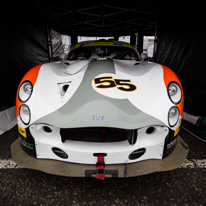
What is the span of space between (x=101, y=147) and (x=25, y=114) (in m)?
0.65

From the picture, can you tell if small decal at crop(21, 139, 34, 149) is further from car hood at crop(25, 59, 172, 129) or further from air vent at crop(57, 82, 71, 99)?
air vent at crop(57, 82, 71, 99)

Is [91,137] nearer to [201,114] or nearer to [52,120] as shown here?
[52,120]

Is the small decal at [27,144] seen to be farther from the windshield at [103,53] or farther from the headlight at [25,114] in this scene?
the windshield at [103,53]

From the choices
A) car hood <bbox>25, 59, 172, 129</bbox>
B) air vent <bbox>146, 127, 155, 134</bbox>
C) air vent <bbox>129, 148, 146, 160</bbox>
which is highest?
car hood <bbox>25, 59, 172, 129</bbox>

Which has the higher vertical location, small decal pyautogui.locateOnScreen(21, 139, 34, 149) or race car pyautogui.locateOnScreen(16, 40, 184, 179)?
race car pyautogui.locateOnScreen(16, 40, 184, 179)

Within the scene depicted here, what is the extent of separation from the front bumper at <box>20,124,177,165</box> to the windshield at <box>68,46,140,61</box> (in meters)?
1.78

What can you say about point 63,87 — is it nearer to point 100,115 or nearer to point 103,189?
point 100,115

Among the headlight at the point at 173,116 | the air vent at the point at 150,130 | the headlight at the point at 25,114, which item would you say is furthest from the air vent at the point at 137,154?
the headlight at the point at 25,114

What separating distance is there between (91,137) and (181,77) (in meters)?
2.51

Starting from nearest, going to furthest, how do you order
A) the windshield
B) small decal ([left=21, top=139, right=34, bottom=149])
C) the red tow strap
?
the red tow strap < small decal ([left=21, top=139, right=34, bottom=149]) < the windshield

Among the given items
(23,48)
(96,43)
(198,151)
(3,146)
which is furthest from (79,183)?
(23,48)

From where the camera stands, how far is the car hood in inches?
42.7

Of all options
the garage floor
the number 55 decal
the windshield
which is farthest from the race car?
the windshield

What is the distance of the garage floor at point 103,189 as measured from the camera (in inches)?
47.8
